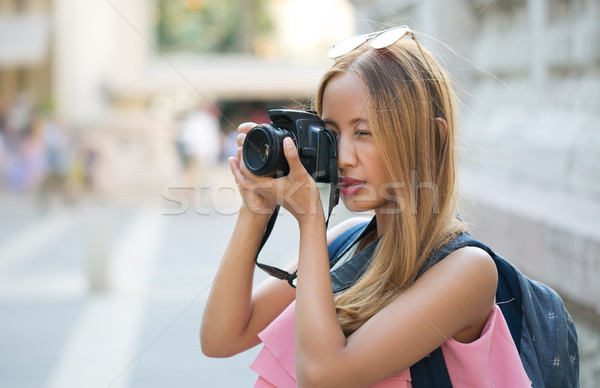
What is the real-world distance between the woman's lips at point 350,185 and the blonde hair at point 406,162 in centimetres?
7

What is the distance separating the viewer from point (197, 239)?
991 cm

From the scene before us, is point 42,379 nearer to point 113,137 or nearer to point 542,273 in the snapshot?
point 542,273

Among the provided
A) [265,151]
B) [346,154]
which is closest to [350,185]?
[346,154]

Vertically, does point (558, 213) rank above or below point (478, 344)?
below

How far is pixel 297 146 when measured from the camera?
5.04 feet

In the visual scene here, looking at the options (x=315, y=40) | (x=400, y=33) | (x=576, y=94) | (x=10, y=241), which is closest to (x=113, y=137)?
(x=10, y=241)

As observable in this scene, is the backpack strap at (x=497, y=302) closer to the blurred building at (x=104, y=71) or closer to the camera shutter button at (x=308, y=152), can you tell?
the camera shutter button at (x=308, y=152)

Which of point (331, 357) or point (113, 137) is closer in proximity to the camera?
point (331, 357)

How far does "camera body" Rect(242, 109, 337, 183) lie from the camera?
151 cm

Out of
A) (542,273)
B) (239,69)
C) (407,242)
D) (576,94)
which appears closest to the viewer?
(407,242)

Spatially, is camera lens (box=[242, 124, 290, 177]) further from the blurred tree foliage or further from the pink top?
the blurred tree foliage

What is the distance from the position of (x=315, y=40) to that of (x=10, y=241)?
872 inches

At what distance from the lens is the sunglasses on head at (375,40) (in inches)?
60.9

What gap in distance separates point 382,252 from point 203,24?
31.8m
